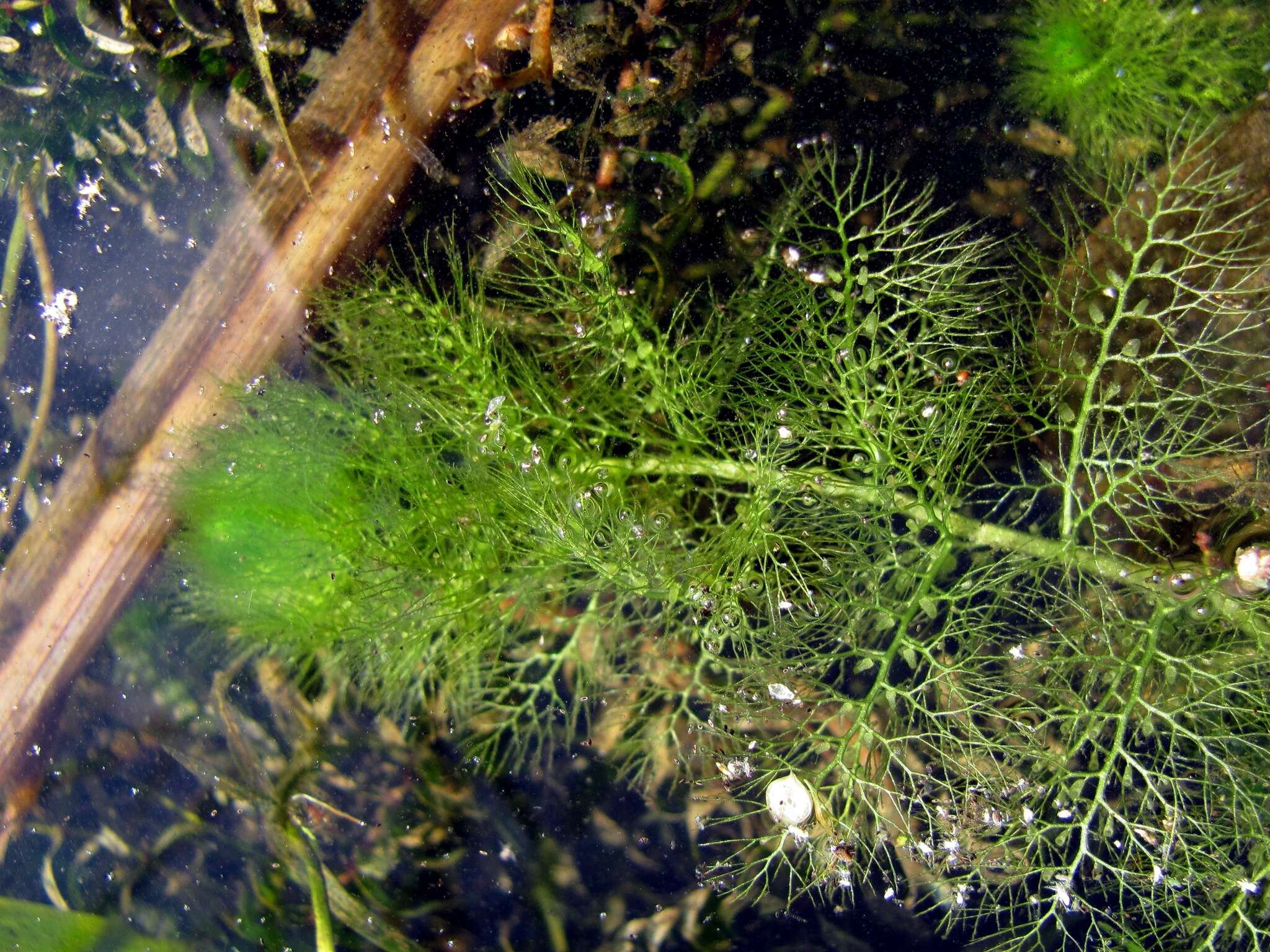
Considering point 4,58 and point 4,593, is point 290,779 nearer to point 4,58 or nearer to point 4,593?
point 4,593

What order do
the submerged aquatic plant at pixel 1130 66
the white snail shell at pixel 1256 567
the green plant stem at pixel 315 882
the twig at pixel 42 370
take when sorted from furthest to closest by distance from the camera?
the green plant stem at pixel 315 882, the twig at pixel 42 370, the submerged aquatic plant at pixel 1130 66, the white snail shell at pixel 1256 567

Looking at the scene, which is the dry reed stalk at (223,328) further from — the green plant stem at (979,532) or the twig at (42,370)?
the green plant stem at (979,532)

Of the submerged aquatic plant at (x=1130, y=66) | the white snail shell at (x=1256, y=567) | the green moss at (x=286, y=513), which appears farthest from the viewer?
the green moss at (x=286, y=513)

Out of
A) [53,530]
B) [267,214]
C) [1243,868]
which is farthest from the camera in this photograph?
[53,530]

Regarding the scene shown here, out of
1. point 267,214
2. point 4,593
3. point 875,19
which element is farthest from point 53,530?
point 875,19

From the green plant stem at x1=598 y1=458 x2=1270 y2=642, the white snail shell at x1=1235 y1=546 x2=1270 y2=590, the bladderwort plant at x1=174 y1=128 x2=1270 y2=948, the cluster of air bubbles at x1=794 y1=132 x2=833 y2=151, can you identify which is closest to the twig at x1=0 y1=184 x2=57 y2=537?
the bladderwort plant at x1=174 y1=128 x2=1270 y2=948

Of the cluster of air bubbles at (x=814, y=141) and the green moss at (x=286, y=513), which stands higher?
the cluster of air bubbles at (x=814, y=141)

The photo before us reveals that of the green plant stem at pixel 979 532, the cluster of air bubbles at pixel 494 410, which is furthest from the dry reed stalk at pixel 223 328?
the green plant stem at pixel 979 532
